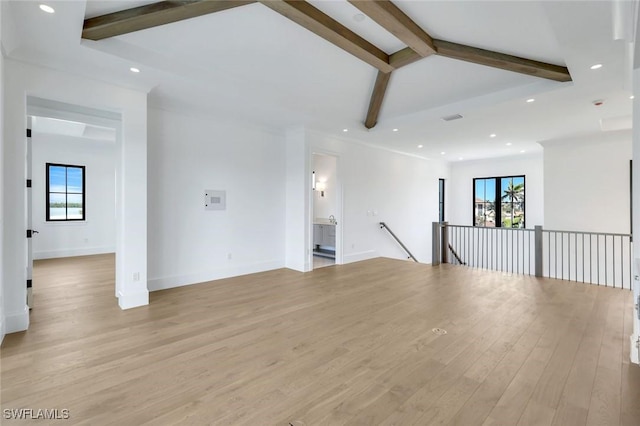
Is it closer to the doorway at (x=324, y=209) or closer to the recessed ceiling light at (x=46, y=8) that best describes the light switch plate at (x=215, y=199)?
the doorway at (x=324, y=209)

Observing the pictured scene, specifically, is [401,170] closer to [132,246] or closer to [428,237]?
[428,237]

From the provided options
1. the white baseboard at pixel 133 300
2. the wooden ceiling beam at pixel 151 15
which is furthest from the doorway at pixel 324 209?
the wooden ceiling beam at pixel 151 15

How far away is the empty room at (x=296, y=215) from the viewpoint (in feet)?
7.58

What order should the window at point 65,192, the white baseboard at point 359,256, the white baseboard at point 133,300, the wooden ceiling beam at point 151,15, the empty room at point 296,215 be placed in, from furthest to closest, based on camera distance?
the window at point 65,192, the white baseboard at point 359,256, the white baseboard at point 133,300, the wooden ceiling beam at point 151,15, the empty room at point 296,215

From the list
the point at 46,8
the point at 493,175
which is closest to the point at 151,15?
the point at 46,8

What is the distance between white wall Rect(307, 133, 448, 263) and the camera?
23.6 ft

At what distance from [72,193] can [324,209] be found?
7.11m

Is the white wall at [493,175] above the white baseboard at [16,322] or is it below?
above

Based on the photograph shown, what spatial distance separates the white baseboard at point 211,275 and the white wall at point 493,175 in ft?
24.6

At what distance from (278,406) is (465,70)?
477 centimetres

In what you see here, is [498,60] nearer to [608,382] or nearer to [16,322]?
[608,382]

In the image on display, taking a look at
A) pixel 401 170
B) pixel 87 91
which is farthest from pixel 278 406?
pixel 401 170

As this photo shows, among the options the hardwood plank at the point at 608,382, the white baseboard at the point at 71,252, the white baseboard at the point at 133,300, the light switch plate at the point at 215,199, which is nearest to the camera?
the hardwood plank at the point at 608,382

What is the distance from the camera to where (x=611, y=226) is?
6.54 metres
